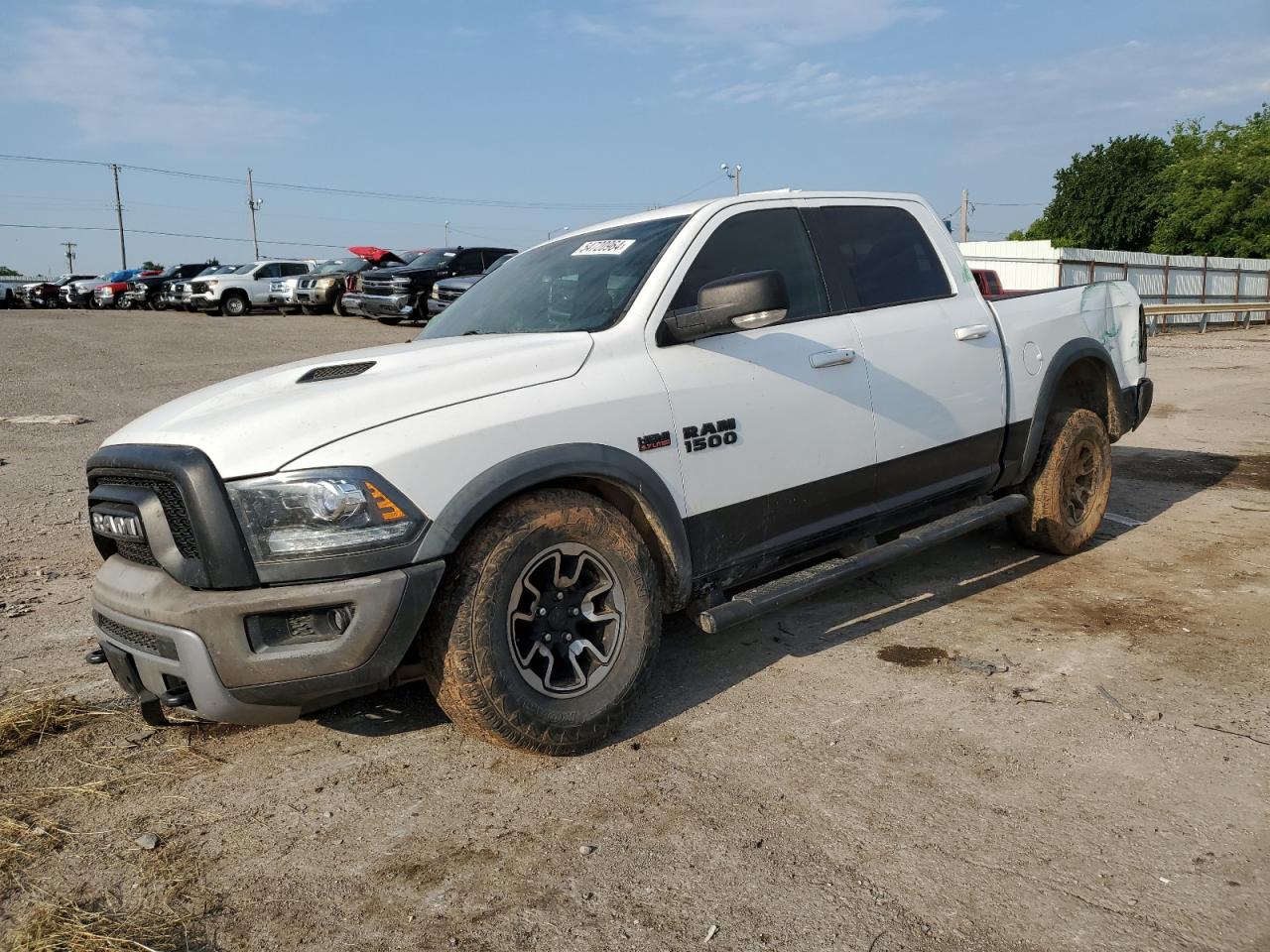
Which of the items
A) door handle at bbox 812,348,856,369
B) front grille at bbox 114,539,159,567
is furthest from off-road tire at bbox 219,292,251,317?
door handle at bbox 812,348,856,369

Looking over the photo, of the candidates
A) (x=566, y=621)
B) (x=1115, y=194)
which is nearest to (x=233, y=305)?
(x=566, y=621)

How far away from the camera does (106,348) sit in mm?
17688

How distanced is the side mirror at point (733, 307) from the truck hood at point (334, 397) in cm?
37

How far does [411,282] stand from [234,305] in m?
9.62

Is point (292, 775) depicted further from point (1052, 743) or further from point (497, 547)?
point (1052, 743)

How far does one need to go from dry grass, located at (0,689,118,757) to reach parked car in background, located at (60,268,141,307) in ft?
114

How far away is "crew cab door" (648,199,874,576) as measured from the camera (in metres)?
3.65

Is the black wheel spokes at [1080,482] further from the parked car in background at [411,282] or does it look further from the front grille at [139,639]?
the parked car in background at [411,282]

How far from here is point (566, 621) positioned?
3363mm

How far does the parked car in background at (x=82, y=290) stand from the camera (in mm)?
35062

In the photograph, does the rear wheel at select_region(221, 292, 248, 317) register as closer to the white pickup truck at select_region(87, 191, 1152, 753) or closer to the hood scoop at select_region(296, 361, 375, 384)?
the white pickup truck at select_region(87, 191, 1152, 753)

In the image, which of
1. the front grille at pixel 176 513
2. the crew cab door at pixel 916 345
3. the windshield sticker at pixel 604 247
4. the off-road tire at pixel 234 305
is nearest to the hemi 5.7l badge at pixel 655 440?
the windshield sticker at pixel 604 247

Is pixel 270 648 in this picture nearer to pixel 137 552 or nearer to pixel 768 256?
pixel 137 552

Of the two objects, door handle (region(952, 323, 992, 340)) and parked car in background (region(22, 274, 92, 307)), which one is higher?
parked car in background (region(22, 274, 92, 307))
